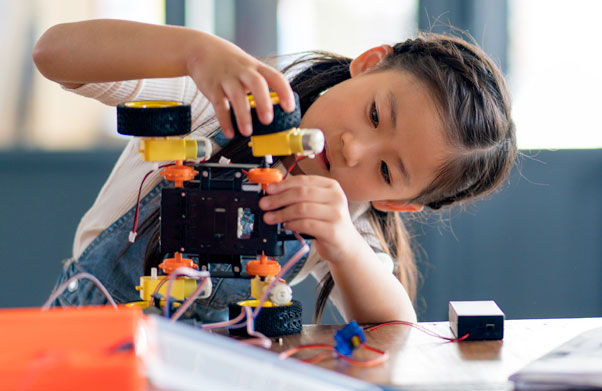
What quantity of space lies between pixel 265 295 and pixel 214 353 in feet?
0.79

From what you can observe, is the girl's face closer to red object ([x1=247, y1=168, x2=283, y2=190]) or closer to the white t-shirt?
the white t-shirt

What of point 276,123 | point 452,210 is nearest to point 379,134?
point 276,123

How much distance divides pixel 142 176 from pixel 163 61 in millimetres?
349

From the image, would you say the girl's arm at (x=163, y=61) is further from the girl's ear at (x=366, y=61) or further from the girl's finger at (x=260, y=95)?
the girl's ear at (x=366, y=61)

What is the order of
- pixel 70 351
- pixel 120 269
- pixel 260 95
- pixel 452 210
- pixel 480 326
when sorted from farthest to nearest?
pixel 452 210, pixel 120 269, pixel 480 326, pixel 260 95, pixel 70 351

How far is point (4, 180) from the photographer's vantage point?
197cm

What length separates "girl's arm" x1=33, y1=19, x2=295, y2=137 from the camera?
A: 74 centimetres

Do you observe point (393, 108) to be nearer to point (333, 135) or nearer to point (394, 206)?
point (333, 135)

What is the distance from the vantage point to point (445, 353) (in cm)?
79

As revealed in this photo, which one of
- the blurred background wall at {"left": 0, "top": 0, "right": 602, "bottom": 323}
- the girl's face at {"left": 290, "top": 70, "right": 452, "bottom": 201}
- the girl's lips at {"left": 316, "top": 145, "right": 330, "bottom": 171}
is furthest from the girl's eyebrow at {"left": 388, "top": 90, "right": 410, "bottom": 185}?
the blurred background wall at {"left": 0, "top": 0, "right": 602, "bottom": 323}

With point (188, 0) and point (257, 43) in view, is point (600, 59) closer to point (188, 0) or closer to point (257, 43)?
point (257, 43)

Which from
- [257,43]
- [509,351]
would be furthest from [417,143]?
[257,43]

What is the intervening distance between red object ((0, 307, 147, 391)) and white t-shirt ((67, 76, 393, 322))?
0.62 metres

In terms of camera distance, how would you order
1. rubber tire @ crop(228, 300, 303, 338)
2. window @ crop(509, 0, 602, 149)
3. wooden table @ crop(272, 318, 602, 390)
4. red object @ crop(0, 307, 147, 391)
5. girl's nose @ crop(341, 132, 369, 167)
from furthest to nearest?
window @ crop(509, 0, 602, 149)
girl's nose @ crop(341, 132, 369, 167)
rubber tire @ crop(228, 300, 303, 338)
wooden table @ crop(272, 318, 602, 390)
red object @ crop(0, 307, 147, 391)
